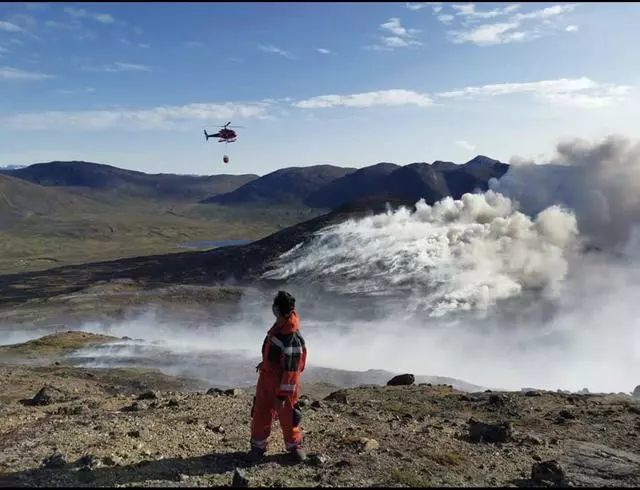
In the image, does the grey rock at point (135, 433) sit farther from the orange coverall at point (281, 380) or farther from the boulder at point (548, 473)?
the boulder at point (548, 473)

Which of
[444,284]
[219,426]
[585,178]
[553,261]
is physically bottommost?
[219,426]

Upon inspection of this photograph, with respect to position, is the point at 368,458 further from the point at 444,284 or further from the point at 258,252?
the point at 258,252

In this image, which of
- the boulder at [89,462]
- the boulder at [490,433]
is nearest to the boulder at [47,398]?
the boulder at [89,462]

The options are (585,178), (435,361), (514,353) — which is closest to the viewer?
(435,361)

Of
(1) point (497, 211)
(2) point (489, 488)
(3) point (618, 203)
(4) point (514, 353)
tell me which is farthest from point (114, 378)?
(3) point (618, 203)

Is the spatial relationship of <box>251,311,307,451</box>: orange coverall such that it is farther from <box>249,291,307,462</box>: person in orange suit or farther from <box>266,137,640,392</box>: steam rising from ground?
<box>266,137,640,392</box>: steam rising from ground

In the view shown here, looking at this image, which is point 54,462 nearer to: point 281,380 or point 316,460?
point 281,380

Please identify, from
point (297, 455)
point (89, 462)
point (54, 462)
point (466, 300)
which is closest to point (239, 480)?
point (297, 455)
